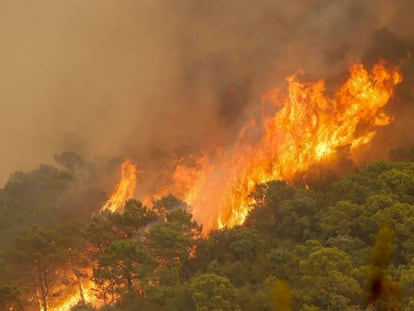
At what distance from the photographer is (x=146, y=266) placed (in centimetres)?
3553

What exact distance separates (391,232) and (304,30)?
1294 inches

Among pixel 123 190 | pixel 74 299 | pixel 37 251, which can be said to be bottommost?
pixel 74 299

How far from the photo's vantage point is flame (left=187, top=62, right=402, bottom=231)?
47.2 metres

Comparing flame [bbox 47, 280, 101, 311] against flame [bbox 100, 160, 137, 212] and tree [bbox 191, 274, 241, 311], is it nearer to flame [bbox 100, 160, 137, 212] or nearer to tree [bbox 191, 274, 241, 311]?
flame [bbox 100, 160, 137, 212]

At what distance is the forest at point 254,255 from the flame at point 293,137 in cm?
292

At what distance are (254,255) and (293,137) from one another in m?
14.9

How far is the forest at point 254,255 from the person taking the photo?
27406 mm

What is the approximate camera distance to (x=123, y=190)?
56.1 meters

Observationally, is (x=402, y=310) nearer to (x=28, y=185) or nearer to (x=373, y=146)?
(x=373, y=146)

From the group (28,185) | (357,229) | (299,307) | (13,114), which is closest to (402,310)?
(299,307)

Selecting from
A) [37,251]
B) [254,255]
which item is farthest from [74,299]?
[254,255]

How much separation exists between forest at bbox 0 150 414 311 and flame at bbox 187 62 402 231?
292cm

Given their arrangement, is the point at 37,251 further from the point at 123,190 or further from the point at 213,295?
the point at 213,295

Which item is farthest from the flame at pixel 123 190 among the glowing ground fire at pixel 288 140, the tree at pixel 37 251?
the tree at pixel 37 251
